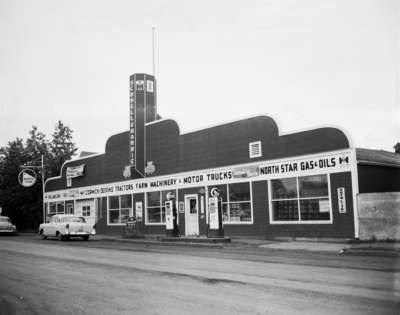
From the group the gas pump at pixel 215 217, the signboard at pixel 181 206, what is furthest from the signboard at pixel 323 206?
the signboard at pixel 181 206

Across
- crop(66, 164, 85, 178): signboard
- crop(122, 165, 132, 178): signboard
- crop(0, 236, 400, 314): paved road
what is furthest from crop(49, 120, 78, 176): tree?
crop(0, 236, 400, 314): paved road

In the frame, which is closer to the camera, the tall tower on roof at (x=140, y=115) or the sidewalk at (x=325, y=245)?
the sidewalk at (x=325, y=245)

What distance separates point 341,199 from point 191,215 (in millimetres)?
9700

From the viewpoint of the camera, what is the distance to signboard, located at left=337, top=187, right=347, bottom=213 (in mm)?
18608

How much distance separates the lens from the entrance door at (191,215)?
25.3m

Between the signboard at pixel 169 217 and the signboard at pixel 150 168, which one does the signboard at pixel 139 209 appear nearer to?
the signboard at pixel 150 168

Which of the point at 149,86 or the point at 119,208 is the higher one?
the point at 149,86

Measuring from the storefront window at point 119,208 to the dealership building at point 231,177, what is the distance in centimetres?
7

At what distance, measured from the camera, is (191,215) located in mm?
25750

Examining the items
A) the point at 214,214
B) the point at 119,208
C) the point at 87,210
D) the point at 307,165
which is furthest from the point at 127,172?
the point at 307,165

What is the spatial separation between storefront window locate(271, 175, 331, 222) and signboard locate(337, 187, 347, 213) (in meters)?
0.57

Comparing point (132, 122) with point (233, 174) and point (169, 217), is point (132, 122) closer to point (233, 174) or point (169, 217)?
point (169, 217)

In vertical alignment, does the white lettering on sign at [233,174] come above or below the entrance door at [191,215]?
above

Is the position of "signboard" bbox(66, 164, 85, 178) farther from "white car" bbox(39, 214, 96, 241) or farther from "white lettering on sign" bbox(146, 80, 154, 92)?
"white lettering on sign" bbox(146, 80, 154, 92)
